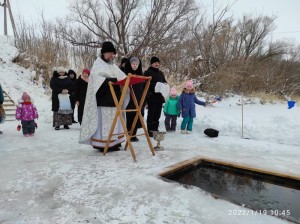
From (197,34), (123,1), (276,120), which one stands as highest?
(123,1)

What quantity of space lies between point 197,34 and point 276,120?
778cm

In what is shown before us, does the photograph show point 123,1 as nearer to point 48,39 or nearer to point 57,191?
point 48,39

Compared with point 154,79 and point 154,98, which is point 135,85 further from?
point 154,98

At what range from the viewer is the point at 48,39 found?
1327cm

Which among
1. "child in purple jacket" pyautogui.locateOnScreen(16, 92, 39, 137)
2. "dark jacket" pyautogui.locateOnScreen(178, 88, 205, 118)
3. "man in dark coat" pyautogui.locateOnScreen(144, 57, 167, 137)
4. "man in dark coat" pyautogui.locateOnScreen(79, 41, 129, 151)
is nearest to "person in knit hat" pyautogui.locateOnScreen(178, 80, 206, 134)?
"dark jacket" pyautogui.locateOnScreen(178, 88, 205, 118)

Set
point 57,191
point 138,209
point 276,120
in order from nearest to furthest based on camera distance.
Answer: point 138,209 → point 57,191 → point 276,120

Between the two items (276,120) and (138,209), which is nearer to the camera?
(138,209)

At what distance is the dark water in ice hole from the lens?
2.32 meters

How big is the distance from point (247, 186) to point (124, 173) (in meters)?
1.48

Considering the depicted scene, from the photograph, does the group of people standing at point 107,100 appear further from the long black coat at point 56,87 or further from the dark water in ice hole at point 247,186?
the dark water in ice hole at point 247,186

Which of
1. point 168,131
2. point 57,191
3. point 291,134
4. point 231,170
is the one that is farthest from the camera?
point 168,131

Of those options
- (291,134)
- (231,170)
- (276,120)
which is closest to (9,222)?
(231,170)

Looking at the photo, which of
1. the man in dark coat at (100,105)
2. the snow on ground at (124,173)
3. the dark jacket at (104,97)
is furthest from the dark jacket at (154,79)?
the dark jacket at (104,97)

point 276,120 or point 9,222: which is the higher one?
point 276,120
